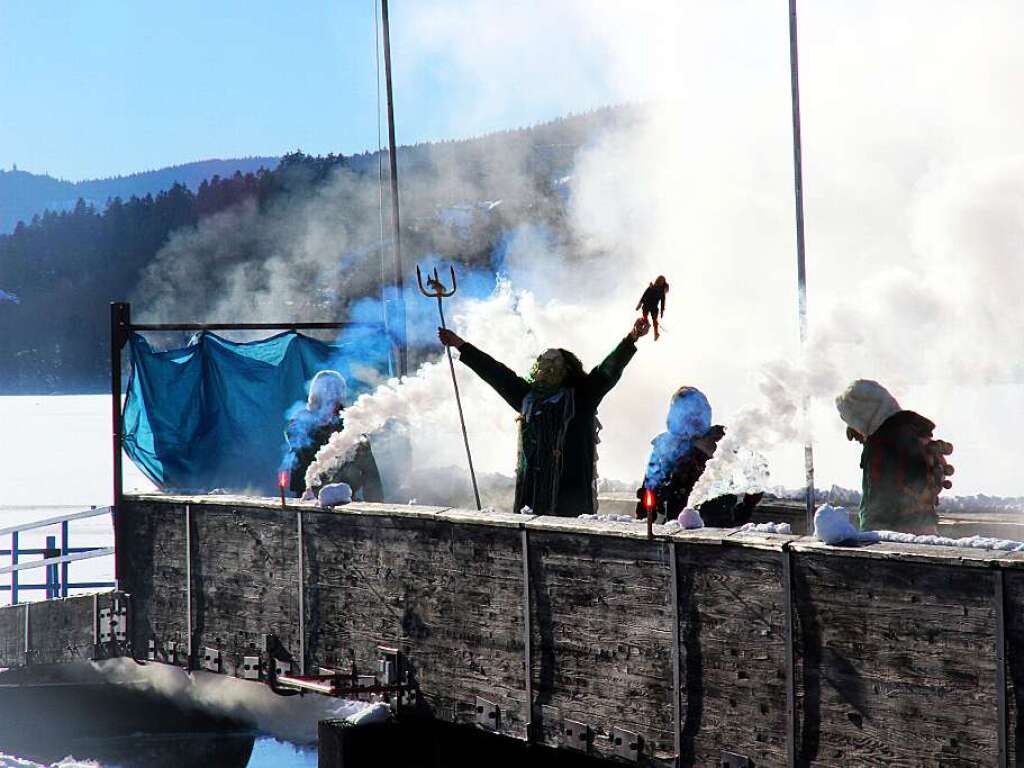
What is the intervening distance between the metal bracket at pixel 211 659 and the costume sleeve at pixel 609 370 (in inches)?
147

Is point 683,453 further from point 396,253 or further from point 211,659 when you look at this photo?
point 396,253

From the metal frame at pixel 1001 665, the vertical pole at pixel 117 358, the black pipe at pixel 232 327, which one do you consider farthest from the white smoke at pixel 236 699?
the metal frame at pixel 1001 665

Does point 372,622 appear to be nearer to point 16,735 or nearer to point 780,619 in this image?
point 780,619

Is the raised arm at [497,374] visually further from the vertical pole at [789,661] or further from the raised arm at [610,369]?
the vertical pole at [789,661]

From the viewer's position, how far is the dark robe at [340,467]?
14.5 metres

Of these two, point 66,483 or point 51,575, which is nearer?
point 51,575

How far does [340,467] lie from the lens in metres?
14.4

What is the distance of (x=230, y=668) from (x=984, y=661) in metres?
6.92

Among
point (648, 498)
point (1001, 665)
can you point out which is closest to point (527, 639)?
point (648, 498)

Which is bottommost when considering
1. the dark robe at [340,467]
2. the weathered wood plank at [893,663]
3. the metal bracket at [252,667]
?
the metal bracket at [252,667]

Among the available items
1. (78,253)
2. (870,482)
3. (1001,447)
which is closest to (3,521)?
(1001,447)

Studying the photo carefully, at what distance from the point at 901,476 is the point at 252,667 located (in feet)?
17.3

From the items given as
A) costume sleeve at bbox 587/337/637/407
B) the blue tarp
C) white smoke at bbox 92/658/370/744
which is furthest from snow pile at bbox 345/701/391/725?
white smoke at bbox 92/658/370/744

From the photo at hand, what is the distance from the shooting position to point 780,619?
825cm
